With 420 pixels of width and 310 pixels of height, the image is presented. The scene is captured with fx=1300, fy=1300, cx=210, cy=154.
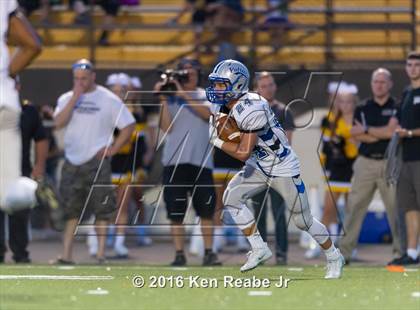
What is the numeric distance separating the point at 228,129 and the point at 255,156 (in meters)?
0.32

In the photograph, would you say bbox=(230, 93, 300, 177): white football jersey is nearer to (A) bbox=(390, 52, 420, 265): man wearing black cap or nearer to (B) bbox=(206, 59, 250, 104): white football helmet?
(B) bbox=(206, 59, 250, 104): white football helmet

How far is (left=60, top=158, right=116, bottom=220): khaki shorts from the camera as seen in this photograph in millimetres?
13312

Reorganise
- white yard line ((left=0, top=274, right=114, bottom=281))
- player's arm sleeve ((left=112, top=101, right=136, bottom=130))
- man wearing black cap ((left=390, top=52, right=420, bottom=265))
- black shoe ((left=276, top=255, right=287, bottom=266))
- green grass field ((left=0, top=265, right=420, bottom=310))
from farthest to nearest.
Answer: player's arm sleeve ((left=112, top=101, right=136, bottom=130)), black shoe ((left=276, top=255, right=287, bottom=266)), man wearing black cap ((left=390, top=52, right=420, bottom=265)), white yard line ((left=0, top=274, right=114, bottom=281)), green grass field ((left=0, top=265, right=420, bottom=310))

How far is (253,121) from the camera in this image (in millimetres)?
10188

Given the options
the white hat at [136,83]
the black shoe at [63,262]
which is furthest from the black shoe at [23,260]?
the white hat at [136,83]

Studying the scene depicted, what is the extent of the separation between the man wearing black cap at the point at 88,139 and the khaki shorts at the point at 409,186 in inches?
112

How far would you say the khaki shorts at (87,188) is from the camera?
13312 millimetres

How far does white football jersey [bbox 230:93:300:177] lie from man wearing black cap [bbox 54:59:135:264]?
310cm

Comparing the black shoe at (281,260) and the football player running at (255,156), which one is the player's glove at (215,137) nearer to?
the football player running at (255,156)

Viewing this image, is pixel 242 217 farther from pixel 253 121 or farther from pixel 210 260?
pixel 210 260

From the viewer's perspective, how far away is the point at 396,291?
9.45m

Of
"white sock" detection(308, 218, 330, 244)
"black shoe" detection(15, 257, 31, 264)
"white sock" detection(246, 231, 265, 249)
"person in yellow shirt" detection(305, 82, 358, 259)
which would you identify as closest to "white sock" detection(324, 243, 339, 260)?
"white sock" detection(308, 218, 330, 244)

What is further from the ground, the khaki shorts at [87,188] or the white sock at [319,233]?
the white sock at [319,233]

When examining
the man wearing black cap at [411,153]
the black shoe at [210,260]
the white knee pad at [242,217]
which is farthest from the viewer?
the man wearing black cap at [411,153]
